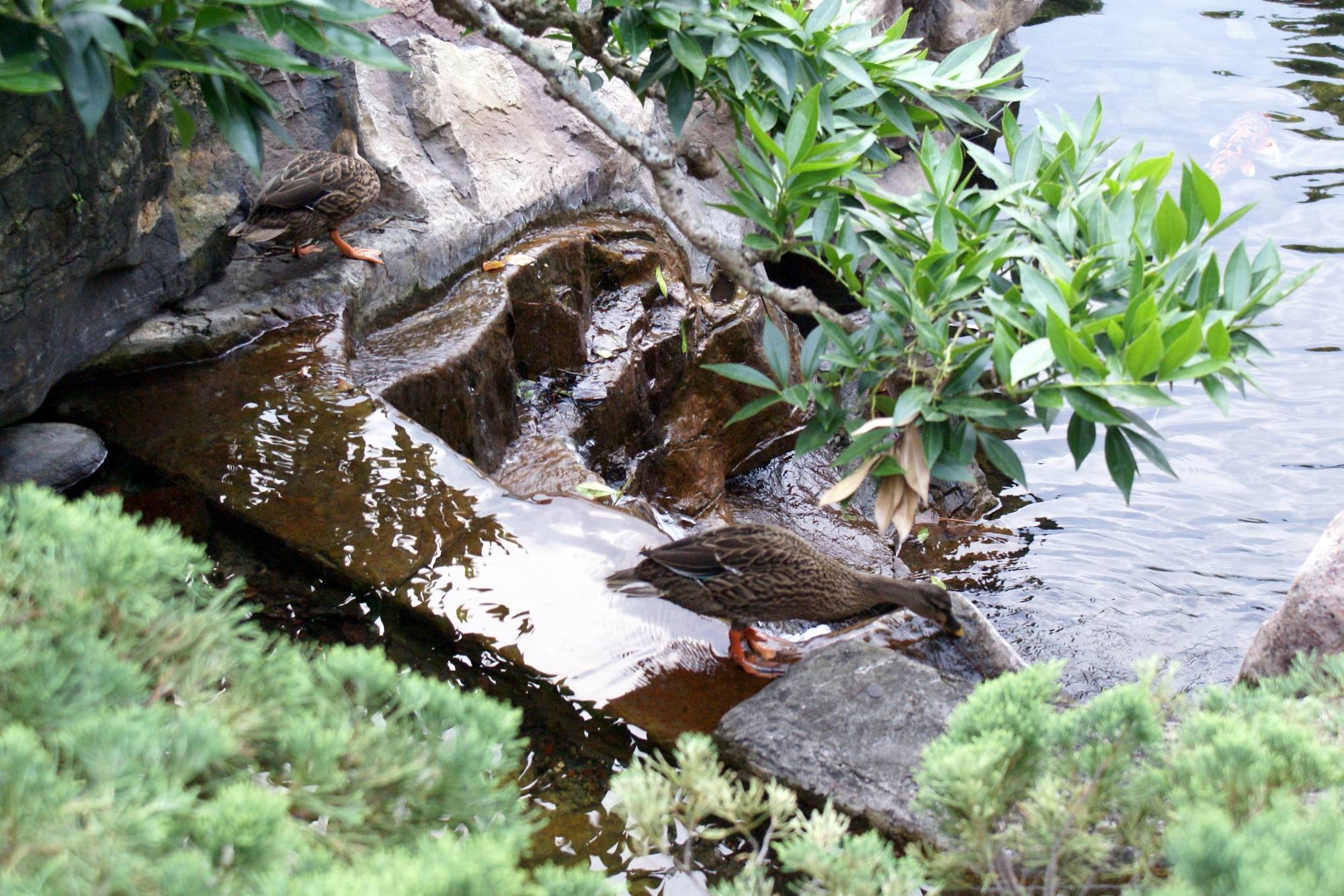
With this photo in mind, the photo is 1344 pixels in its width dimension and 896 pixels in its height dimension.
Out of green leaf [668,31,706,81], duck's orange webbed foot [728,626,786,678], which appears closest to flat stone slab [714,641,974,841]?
duck's orange webbed foot [728,626,786,678]

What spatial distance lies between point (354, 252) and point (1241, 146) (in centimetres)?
1099

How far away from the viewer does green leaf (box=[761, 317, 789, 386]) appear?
315 cm

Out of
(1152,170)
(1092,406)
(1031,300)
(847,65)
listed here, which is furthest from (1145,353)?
(847,65)

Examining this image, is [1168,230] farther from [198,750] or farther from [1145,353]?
[198,750]

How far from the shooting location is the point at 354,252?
5.75m

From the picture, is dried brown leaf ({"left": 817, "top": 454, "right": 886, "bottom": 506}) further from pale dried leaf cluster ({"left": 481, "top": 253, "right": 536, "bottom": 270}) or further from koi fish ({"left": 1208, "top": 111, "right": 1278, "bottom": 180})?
koi fish ({"left": 1208, "top": 111, "right": 1278, "bottom": 180})

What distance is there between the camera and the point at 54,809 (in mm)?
1157

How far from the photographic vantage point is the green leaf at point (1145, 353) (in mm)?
2182

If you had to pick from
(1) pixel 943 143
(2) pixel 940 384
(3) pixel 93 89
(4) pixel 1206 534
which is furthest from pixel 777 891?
(1) pixel 943 143

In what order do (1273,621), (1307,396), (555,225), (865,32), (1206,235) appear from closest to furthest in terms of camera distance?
(1206,235)
(865,32)
(1273,621)
(555,225)
(1307,396)

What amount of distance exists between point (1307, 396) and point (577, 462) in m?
7.37

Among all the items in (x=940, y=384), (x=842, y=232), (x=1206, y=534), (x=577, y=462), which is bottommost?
(x=1206, y=534)

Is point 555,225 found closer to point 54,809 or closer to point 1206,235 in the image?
point 1206,235

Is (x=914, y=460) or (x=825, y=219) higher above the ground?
(x=825, y=219)
